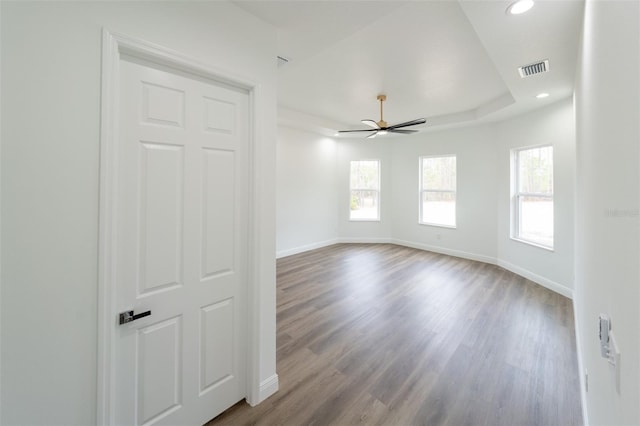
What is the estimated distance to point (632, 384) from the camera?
25.2 inches

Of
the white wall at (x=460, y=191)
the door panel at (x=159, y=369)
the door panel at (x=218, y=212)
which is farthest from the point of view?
the white wall at (x=460, y=191)

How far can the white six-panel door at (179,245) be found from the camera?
139 centimetres

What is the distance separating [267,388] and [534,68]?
13.0 feet

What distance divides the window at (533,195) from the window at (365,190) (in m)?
3.14

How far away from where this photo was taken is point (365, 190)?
23.8 feet

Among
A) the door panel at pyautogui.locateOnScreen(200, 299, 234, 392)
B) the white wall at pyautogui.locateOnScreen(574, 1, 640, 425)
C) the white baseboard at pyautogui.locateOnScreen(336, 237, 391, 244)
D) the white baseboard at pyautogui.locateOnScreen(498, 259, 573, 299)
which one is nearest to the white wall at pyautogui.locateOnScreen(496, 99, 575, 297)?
the white baseboard at pyautogui.locateOnScreen(498, 259, 573, 299)

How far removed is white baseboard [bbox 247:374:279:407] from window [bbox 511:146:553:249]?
4.51 meters

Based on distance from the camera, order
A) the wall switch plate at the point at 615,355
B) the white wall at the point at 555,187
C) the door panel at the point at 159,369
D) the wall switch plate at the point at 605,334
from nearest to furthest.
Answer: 1. the wall switch plate at the point at 615,355
2. the wall switch plate at the point at 605,334
3. the door panel at the point at 159,369
4. the white wall at the point at 555,187

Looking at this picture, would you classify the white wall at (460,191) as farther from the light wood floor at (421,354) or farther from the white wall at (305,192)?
the white wall at (305,192)

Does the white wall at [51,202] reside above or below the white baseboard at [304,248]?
above

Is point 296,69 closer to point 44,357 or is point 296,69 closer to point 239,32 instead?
point 239,32

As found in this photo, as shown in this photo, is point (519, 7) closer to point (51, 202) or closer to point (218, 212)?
point (218, 212)

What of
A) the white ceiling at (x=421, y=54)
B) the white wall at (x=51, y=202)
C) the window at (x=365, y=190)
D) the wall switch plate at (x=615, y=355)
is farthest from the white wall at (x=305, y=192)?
the wall switch plate at (x=615, y=355)

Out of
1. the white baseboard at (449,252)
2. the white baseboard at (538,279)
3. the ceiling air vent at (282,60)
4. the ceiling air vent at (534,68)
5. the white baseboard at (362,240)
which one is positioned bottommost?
the white baseboard at (538,279)
